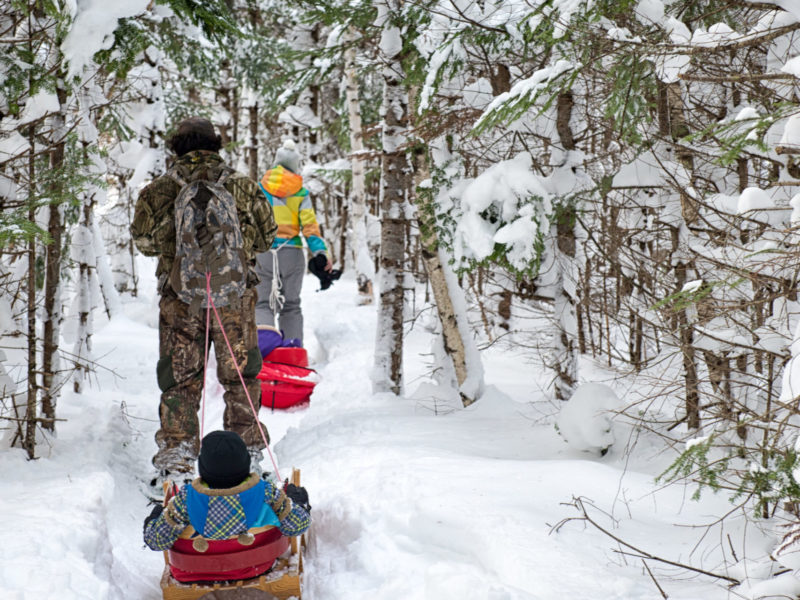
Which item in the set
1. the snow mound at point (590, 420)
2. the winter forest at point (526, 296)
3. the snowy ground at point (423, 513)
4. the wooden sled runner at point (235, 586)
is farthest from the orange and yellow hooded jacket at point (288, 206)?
the wooden sled runner at point (235, 586)

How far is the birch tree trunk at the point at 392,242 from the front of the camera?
6.82 metres

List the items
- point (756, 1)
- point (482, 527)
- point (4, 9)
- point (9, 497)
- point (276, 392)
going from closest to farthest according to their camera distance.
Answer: point (756, 1), point (482, 527), point (9, 497), point (4, 9), point (276, 392)

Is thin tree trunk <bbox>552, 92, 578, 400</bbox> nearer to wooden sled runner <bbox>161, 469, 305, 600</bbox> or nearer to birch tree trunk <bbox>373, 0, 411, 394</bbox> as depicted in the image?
birch tree trunk <bbox>373, 0, 411, 394</bbox>

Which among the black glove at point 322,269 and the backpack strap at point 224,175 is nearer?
the backpack strap at point 224,175

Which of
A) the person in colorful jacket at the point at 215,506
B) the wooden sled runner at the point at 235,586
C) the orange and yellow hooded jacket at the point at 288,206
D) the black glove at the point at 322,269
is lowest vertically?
the wooden sled runner at the point at 235,586

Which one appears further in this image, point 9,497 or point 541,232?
point 541,232

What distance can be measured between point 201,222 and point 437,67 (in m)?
2.16

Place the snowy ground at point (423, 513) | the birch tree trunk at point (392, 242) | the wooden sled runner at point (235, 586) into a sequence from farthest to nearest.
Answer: the birch tree trunk at point (392, 242), the wooden sled runner at point (235, 586), the snowy ground at point (423, 513)

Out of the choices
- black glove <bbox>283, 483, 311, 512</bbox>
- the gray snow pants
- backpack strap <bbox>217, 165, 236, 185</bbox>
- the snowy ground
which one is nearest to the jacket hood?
the gray snow pants

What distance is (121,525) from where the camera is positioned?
4.44 meters

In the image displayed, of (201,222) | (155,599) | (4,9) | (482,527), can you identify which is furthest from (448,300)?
(4,9)

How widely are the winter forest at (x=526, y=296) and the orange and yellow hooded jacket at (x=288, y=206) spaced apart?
1.77 m

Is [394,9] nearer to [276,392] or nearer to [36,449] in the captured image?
[276,392]

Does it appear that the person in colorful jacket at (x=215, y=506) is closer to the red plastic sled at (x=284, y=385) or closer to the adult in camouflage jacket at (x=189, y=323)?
the adult in camouflage jacket at (x=189, y=323)
